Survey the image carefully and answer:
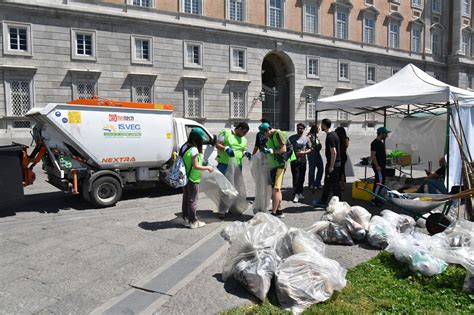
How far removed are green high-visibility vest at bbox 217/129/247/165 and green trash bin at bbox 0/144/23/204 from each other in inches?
147

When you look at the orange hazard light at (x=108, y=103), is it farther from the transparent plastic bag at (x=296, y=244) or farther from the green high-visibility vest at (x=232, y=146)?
the transparent plastic bag at (x=296, y=244)

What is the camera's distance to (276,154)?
21.5ft

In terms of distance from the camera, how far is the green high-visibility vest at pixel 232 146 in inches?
283

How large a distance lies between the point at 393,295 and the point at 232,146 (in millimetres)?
4278

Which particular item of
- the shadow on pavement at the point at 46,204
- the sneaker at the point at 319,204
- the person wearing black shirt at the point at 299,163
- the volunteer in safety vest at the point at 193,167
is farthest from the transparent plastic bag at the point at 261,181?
the shadow on pavement at the point at 46,204

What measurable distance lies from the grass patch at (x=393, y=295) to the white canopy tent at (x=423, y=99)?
325cm

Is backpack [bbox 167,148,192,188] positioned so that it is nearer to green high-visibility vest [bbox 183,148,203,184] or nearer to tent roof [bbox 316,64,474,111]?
green high-visibility vest [bbox 183,148,203,184]

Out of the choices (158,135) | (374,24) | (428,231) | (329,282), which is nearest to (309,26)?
(374,24)

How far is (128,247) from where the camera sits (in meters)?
5.34

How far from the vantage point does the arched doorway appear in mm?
30922

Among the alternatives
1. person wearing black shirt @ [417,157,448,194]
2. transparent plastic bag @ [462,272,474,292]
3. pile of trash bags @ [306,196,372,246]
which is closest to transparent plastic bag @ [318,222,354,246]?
pile of trash bags @ [306,196,372,246]

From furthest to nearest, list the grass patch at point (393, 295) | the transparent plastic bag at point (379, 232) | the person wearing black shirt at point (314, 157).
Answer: the person wearing black shirt at point (314, 157), the transparent plastic bag at point (379, 232), the grass patch at point (393, 295)

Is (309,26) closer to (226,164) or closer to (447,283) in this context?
(226,164)

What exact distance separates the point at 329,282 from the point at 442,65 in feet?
149
